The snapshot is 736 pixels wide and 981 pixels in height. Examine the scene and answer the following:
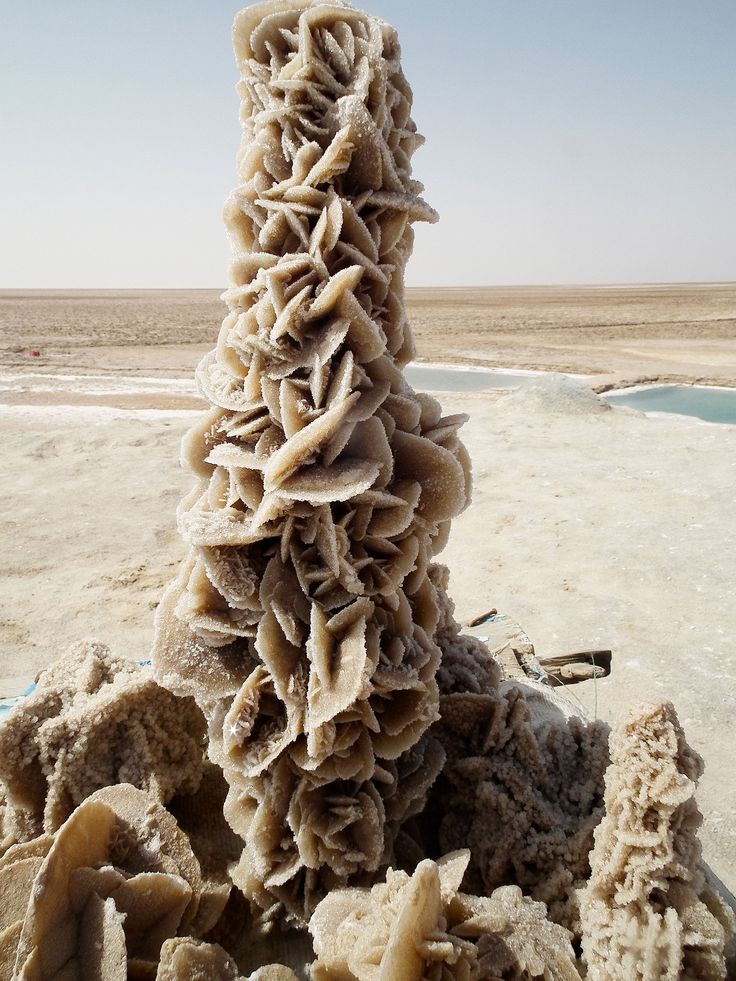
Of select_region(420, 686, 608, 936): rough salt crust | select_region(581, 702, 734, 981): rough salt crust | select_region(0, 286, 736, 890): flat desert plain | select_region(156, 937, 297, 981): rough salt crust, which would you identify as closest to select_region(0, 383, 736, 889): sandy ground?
select_region(0, 286, 736, 890): flat desert plain

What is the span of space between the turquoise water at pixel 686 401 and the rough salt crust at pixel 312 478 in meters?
12.3

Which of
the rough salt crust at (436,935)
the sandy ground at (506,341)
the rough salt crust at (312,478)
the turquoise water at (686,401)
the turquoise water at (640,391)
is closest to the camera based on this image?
the rough salt crust at (436,935)

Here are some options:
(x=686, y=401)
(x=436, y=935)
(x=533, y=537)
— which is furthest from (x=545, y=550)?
(x=686, y=401)

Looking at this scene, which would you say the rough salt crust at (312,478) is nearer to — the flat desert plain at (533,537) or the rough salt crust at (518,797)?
the rough salt crust at (518,797)

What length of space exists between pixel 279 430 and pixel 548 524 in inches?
226

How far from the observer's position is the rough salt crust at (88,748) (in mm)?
2271

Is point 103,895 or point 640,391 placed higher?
point 103,895

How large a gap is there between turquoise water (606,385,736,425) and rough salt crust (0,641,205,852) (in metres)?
12.5

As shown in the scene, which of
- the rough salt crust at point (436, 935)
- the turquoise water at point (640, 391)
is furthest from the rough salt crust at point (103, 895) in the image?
the turquoise water at point (640, 391)

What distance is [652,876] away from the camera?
66.3 inches

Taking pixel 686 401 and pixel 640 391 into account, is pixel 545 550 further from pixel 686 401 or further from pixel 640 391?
pixel 640 391

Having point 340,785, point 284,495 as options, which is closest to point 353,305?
point 284,495

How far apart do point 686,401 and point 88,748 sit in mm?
14914

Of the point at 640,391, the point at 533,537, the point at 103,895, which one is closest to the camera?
the point at 103,895
